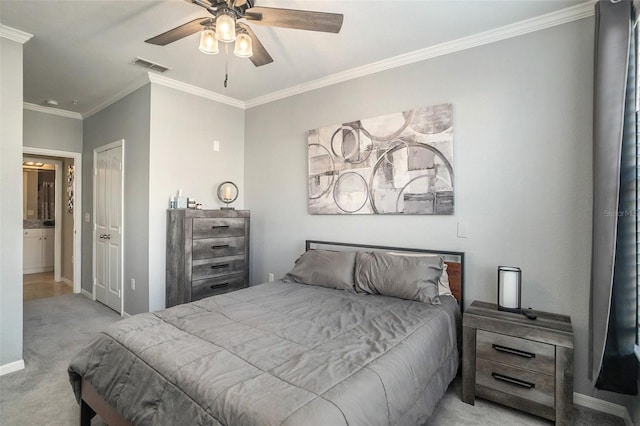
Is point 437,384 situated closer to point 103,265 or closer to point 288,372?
point 288,372

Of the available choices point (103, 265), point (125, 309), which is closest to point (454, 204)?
point (125, 309)

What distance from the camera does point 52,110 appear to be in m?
4.57

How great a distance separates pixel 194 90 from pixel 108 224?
2.16 metres

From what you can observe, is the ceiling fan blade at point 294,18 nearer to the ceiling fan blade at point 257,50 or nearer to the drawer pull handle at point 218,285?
the ceiling fan blade at point 257,50

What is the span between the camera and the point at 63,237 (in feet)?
19.0

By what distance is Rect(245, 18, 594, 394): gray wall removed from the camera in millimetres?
2209

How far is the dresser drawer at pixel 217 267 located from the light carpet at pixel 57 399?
1285 millimetres

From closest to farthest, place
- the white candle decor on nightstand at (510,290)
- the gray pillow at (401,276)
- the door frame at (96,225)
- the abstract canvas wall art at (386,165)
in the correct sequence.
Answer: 1. the white candle decor on nightstand at (510,290)
2. the gray pillow at (401,276)
3. the abstract canvas wall art at (386,165)
4. the door frame at (96,225)

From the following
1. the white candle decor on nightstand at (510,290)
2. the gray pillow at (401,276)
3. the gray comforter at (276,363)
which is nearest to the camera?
the gray comforter at (276,363)

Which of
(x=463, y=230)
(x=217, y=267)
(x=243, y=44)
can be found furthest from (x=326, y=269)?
(x=243, y=44)

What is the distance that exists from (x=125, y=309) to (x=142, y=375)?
9.64 ft

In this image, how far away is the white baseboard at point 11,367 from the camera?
100 inches

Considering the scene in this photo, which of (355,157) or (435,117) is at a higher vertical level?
(435,117)

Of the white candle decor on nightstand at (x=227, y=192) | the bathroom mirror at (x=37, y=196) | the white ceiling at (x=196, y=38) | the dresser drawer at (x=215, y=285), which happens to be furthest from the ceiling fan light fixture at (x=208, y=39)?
the bathroom mirror at (x=37, y=196)
